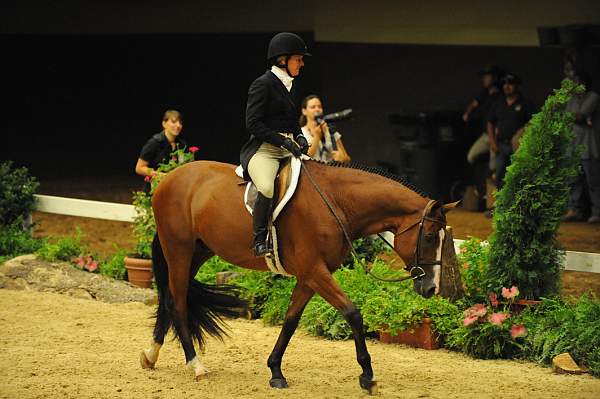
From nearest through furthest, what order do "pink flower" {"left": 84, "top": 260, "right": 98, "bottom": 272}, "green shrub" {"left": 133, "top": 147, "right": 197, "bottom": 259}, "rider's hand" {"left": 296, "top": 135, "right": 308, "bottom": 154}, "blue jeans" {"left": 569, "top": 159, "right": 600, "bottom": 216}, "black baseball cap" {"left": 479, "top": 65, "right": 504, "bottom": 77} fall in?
"rider's hand" {"left": 296, "top": 135, "right": 308, "bottom": 154} → "green shrub" {"left": 133, "top": 147, "right": 197, "bottom": 259} → "pink flower" {"left": 84, "top": 260, "right": 98, "bottom": 272} → "blue jeans" {"left": 569, "top": 159, "right": 600, "bottom": 216} → "black baseball cap" {"left": 479, "top": 65, "right": 504, "bottom": 77}

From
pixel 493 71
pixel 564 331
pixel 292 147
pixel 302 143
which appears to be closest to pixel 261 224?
pixel 292 147

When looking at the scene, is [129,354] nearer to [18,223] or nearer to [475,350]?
[475,350]

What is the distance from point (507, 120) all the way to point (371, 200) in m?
7.50

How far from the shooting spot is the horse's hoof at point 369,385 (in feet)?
24.0

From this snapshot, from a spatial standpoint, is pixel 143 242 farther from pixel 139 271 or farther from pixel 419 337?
pixel 419 337

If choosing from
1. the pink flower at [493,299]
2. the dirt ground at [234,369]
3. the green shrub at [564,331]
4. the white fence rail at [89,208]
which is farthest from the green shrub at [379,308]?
the white fence rail at [89,208]

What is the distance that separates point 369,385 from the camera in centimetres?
732

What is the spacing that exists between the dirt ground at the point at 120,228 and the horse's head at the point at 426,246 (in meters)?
3.73

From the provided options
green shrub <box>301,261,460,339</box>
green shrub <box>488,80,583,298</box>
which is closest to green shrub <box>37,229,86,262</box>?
green shrub <box>301,261,460,339</box>

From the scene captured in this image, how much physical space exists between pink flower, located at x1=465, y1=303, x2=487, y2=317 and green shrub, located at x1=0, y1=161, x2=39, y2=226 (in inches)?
246

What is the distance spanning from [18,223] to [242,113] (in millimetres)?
9985

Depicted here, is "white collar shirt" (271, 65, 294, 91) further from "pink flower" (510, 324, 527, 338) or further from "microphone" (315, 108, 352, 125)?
"pink flower" (510, 324, 527, 338)

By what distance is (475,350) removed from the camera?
8.52 metres

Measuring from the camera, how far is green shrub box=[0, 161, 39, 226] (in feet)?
41.4
